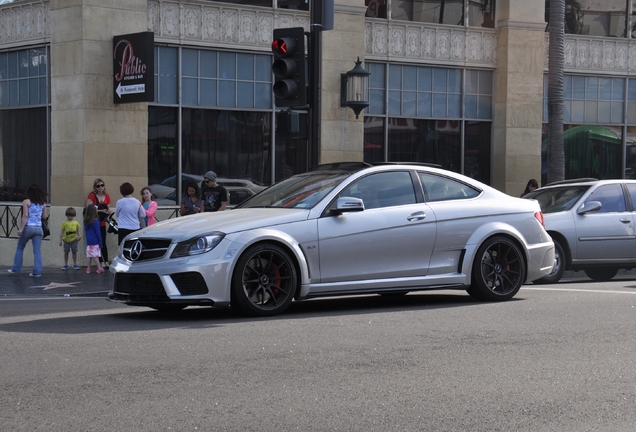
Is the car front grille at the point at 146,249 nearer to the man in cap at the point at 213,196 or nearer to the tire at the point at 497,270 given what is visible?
the tire at the point at 497,270

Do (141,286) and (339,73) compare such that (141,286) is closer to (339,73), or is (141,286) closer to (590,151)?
(339,73)

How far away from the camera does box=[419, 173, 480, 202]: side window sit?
36.3ft

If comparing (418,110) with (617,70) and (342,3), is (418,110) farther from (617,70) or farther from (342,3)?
(617,70)

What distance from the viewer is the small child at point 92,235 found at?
18.0 m

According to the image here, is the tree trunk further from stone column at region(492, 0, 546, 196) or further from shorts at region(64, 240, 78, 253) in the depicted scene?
shorts at region(64, 240, 78, 253)

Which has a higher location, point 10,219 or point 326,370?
point 10,219

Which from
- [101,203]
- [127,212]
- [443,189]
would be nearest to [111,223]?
[101,203]

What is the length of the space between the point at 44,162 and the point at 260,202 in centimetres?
1012

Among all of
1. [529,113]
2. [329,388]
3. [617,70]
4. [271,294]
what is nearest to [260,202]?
[271,294]

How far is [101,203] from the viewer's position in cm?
1872

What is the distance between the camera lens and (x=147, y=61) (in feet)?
59.4

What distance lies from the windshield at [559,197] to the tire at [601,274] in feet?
5.78

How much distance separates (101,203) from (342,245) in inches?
375

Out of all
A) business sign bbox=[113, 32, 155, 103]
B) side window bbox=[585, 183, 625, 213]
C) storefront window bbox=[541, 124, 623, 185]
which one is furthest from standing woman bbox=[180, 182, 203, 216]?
storefront window bbox=[541, 124, 623, 185]
